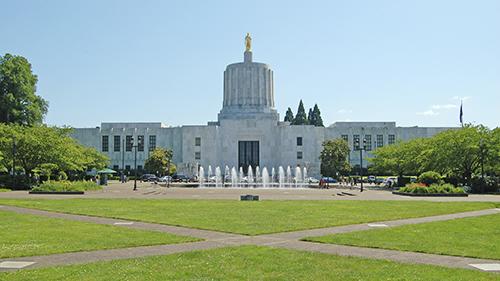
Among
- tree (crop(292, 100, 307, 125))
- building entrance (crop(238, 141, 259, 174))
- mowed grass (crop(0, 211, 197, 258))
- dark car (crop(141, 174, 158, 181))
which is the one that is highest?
tree (crop(292, 100, 307, 125))

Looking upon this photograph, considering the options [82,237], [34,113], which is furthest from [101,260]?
[34,113]

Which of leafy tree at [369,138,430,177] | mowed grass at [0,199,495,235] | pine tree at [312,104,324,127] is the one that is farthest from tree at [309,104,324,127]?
mowed grass at [0,199,495,235]

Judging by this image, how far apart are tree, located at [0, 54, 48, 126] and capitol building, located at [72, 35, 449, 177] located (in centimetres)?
2997

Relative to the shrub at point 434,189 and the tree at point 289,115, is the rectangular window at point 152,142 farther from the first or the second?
the shrub at point 434,189

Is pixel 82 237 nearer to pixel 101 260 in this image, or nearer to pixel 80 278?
pixel 101 260

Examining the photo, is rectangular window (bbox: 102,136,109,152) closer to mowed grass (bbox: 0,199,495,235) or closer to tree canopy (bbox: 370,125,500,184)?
tree canopy (bbox: 370,125,500,184)

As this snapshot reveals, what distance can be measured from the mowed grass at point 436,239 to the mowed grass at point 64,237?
4.85 m

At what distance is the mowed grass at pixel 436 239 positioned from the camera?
12219mm

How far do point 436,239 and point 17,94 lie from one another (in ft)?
200

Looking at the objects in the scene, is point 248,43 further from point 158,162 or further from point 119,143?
point 158,162

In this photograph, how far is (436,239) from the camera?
1398 centimetres

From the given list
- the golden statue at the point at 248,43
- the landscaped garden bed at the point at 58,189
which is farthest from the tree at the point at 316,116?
the landscaped garden bed at the point at 58,189

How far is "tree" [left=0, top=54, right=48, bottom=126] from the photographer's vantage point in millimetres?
62188

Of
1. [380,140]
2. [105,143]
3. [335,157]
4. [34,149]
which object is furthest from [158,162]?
[380,140]
